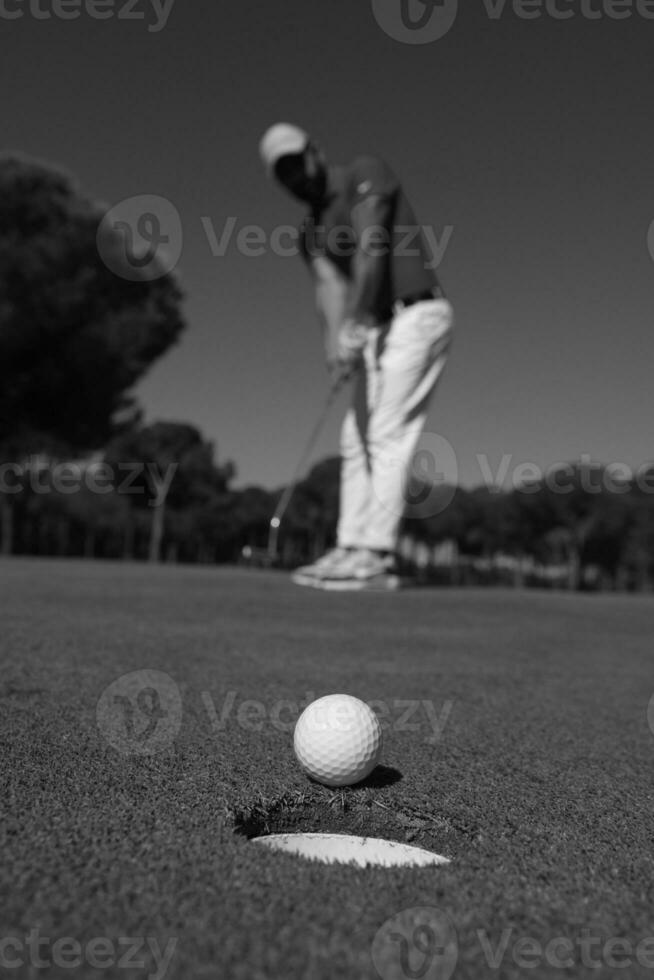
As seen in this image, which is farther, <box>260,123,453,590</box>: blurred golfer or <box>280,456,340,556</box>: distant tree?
<box>280,456,340,556</box>: distant tree

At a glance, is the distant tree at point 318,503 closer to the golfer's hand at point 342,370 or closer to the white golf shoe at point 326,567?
the white golf shoe at point 326,567

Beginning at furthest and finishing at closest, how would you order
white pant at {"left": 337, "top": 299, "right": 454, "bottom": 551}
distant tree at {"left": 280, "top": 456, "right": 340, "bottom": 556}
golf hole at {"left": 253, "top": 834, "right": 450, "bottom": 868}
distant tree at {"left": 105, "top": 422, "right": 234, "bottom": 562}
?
distant tree at {"left": 280, "top": 456, "right": 340, "bottom": 556}
distant tree at {"left": 105, "top": 422, "right": 234, "bottom": 562}
white pant at {"left": 337, "top": 299, "right": 454, "bottom": 551}
golf hole at {"left": 253, "top": 834, "right": 450, "bottom": 868}

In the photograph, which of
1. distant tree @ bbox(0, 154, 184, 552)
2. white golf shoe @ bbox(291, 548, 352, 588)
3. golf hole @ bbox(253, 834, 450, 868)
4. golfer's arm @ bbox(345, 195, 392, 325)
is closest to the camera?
golf hole @ bbox(253, 834, 450, 868)

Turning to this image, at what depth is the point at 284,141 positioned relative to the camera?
7.59 m

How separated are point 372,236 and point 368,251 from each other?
0.17 metres

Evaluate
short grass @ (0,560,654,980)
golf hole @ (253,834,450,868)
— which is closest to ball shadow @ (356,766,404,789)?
short grass @ (0,560,654,980)

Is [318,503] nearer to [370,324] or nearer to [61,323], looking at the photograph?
[61,323]

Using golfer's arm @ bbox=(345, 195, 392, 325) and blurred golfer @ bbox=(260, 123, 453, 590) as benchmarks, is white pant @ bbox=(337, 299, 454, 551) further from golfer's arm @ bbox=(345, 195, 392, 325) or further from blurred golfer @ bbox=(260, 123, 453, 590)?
golfer's arm @ bbox=(345, 195, 392, 325)

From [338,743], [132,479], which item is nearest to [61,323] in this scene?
[132,479]

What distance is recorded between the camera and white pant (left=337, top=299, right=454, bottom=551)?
811 cm

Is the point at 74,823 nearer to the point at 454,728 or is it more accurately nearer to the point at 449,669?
the point at 454,728

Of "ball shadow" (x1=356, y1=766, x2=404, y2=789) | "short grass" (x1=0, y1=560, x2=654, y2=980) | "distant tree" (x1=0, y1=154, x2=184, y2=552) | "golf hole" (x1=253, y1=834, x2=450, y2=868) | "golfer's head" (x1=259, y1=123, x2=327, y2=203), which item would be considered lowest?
"golf hole" (x1=253, y1=834, x2=450, y2=868)

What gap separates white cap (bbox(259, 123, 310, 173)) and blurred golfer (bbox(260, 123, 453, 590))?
0.01 metres

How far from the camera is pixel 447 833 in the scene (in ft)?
6.82
